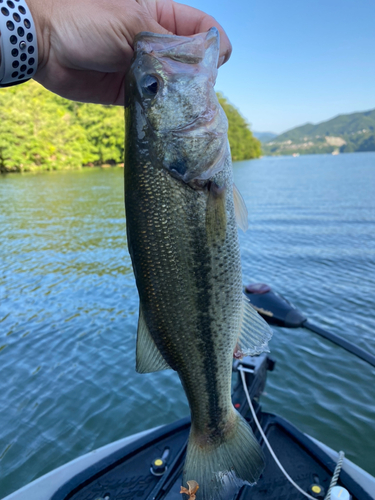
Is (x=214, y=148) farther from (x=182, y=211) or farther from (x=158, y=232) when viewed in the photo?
(x=158, y=232)

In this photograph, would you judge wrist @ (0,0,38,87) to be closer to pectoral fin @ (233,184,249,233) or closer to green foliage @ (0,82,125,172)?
pectoral fin @ (233,184,249,233)

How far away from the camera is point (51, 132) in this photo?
58.5m

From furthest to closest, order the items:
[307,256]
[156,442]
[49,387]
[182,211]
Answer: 1. [307,256]
2. [49,387]
3. [156,442]
4. [182,211]

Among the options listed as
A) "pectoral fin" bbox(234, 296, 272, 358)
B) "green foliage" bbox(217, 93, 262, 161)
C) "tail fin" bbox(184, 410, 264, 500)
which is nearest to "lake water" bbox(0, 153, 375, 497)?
"tail fin" bbox(184, 410, 264, 500)

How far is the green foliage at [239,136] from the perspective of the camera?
349 feet

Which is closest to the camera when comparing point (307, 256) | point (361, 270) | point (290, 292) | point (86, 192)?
point (290, 292)

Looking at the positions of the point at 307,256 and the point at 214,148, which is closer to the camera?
the point at 214,148

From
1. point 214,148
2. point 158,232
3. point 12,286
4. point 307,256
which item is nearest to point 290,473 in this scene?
point 158,232

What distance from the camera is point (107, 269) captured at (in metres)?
12.9

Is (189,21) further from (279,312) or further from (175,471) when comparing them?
(175,471)

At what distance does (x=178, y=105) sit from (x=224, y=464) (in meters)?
2.11

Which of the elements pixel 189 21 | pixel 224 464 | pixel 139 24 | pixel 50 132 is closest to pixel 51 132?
pixel 50 132

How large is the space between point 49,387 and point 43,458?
1619 millimetres

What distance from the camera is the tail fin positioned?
2086 millimetres
